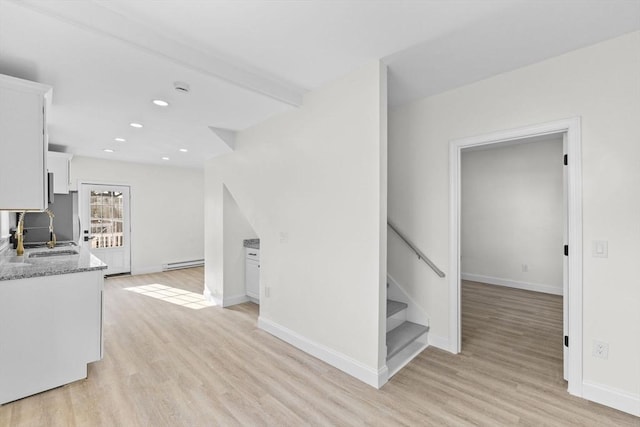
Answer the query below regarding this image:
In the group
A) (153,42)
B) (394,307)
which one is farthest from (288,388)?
(153,42)

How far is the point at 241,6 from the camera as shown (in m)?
1.72

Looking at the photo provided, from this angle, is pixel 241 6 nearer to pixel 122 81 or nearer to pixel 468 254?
pixel 122 81

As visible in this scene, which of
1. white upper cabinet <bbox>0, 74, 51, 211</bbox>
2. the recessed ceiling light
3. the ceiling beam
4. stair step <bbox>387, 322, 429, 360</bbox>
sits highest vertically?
the ceiling beam

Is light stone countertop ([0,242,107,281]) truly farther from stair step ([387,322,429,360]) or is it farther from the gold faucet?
stair step ([387,322,429,360])

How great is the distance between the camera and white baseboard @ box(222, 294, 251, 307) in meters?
4.34

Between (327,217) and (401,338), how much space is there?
1384mm

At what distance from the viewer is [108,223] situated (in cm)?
613

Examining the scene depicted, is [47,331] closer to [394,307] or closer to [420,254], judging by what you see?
[394,307]

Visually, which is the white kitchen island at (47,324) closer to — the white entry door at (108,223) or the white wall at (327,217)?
the white wall at (327,217)

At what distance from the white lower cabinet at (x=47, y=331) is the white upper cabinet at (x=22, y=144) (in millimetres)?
616

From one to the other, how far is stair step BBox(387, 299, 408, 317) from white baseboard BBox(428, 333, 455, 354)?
14.8 inches

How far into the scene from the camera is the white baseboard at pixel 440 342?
292 centimetres

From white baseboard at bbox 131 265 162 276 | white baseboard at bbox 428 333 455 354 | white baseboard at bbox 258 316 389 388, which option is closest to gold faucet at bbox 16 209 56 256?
white baseboard at bbox 131 265 162 276

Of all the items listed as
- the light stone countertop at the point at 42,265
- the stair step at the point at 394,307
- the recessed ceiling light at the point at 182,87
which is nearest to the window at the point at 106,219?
the light stone countertop at the point at 42,265
